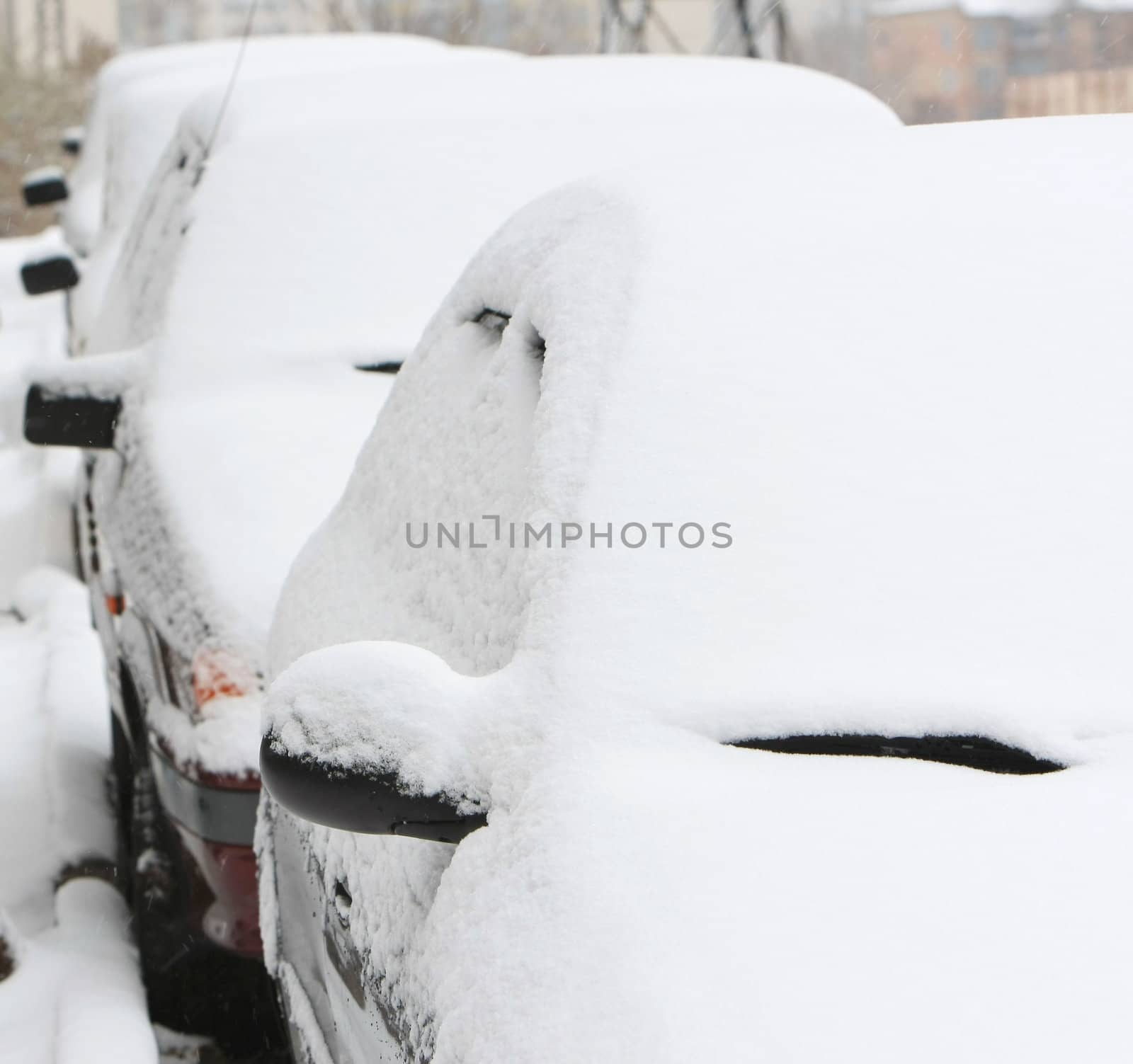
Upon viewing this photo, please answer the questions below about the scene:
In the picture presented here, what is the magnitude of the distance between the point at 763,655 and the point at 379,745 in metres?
0.39

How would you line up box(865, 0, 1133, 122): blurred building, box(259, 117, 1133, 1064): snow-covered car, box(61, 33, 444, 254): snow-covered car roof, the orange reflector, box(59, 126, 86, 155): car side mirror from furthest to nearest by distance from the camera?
box(865, 0, 1133, 122): blurred building, box(59, 126, 86, 155): car side mirror, box(61, 33, 444, 254): snow-covered car roof, the orange reflector, box(259, 117, 1133, 1064): snow-covered car

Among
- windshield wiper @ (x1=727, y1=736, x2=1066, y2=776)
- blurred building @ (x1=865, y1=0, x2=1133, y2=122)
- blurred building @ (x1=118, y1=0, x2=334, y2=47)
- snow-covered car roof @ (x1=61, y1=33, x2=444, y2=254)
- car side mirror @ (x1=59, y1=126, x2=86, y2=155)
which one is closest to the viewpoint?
windshield wiper @ (x1=727, y1=736, x2=1066, y2=776)

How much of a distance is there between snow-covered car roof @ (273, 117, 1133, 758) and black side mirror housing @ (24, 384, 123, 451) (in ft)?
6.02

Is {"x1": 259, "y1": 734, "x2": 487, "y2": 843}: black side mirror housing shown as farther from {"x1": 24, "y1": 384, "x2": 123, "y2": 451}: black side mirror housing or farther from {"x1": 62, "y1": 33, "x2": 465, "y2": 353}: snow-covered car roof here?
{"x1": 62, "y1": 33, "x2": 465, "y2": 353}: snow-covered car roof

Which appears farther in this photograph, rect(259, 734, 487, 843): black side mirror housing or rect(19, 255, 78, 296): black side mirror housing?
rect(19, 255, 78, 296): black side mirror housing

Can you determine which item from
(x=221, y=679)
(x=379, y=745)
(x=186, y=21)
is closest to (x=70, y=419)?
(x=221, y=679)

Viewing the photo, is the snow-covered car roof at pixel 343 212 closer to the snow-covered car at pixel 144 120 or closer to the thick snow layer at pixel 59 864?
the thick snow layer at pixel 59 864

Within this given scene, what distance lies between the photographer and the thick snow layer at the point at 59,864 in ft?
9.30

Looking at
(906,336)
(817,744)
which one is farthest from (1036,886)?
(906,336)

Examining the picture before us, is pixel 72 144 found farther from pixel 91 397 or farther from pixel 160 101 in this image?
pixel 91 397

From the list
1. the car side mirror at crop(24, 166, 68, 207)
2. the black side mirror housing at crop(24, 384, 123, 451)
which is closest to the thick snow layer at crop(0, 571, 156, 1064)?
the black side mirror housing at crop(24, 384, 123, 451)

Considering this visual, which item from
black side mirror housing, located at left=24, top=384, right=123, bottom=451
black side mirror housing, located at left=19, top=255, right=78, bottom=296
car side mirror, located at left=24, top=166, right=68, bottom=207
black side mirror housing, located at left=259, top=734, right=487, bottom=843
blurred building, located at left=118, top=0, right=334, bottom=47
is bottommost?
blurred building, located at left=118, top=0, right=334, bottom=47

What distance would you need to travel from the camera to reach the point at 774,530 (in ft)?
5.34

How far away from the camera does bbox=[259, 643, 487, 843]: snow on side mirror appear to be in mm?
1534
